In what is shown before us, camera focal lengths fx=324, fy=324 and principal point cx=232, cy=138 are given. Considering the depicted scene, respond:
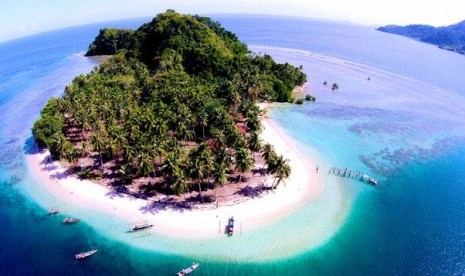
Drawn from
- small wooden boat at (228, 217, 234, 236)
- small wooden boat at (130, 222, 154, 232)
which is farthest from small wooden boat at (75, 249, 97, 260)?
small wooden boat at (228, 217, 234, 236)

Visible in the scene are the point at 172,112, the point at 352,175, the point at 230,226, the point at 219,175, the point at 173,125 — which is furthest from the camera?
the point at 172,112

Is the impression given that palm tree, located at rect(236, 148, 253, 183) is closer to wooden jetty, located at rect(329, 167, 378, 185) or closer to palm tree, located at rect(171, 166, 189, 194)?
palm tree, located at rect(171, 166, 189, 194)

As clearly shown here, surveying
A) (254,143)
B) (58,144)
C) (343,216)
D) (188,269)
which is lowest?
(188,269)

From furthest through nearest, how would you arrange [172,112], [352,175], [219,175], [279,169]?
[172,112]
[352,175]
[279,169]
[219,175]

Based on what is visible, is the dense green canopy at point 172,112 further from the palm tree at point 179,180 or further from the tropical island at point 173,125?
the tropical island at point 173,125

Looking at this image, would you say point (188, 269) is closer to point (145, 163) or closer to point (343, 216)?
Answer: point (145, 163)

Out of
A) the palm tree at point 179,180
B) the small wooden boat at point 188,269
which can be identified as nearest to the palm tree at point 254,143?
the palm tree at point 179,180

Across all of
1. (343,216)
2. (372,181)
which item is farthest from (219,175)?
(372,181)

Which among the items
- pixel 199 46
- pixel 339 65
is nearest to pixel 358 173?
pixel 199 46
